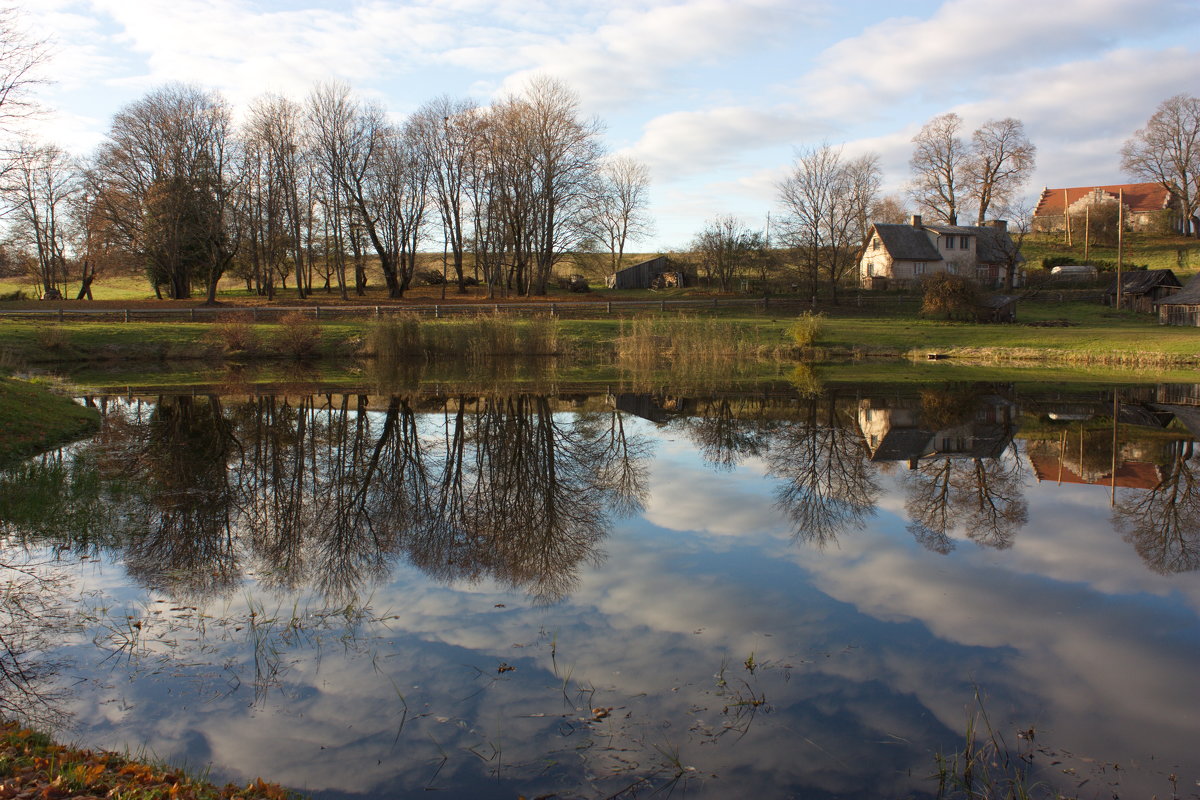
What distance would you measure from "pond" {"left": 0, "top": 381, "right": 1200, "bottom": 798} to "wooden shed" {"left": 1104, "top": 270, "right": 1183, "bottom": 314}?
40.5 metres

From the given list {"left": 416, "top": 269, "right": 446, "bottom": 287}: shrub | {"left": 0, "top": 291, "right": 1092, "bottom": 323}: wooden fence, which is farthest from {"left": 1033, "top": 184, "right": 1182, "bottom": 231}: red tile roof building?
{"left": 416, "top": 269, "right": 446, "bottom": 287}: shrub

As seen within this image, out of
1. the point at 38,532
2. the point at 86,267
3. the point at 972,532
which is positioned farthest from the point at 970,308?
the point at 86,267

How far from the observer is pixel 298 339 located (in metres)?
36.7

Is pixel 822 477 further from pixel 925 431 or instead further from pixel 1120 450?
pixel 1120 450

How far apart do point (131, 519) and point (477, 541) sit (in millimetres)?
4557

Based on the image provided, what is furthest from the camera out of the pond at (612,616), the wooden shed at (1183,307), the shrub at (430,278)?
the shrub at (430,278)

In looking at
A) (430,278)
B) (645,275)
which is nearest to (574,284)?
(645,275)

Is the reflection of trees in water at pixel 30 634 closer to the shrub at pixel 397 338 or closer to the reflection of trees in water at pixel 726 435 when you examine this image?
the reflection of trees in water at pixel 726 435

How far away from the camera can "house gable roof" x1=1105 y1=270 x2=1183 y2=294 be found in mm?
47844

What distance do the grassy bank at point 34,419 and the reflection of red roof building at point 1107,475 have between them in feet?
57.0

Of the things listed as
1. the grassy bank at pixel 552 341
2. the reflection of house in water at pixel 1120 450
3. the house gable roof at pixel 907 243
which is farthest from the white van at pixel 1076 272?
the reflection of house in water at pixel 1120 450

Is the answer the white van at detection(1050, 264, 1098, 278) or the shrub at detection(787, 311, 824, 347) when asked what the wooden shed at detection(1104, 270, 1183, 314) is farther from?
the shrub at detection(787, 311, 824, 347)

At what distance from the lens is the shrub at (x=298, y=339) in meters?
36.7

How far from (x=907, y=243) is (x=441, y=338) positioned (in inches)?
1595
